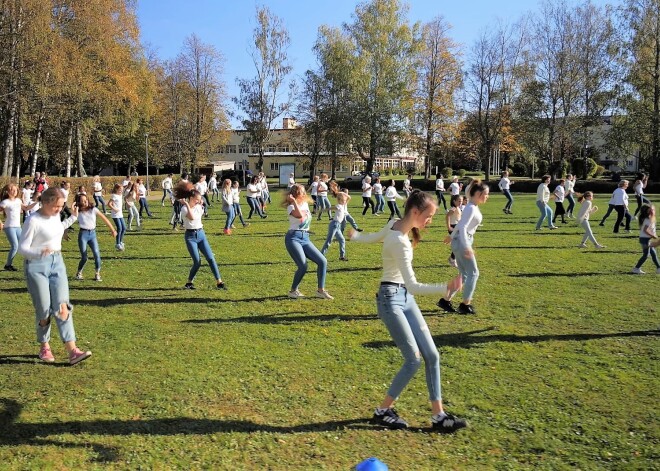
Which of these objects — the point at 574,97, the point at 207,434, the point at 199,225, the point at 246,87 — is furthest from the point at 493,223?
the point at 246,87

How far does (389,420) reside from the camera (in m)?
4.81

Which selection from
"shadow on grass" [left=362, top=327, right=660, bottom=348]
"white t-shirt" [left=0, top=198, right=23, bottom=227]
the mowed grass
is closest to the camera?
the mowed grass

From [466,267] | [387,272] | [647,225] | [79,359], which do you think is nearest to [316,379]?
[387,272]

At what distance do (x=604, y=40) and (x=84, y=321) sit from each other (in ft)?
172

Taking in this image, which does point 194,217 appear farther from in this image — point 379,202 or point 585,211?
point 379,202

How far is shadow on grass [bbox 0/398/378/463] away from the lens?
4563 millimetres

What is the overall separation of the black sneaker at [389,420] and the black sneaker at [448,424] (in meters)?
0.27

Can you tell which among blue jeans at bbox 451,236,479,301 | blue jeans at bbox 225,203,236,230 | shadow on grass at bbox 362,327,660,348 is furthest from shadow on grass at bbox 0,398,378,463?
blue jeans at bbox 225,203,236,230

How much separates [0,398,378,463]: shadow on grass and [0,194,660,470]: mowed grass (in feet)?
0.06

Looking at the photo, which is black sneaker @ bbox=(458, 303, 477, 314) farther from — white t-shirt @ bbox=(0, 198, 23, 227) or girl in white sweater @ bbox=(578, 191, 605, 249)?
white t-shirt @ bbox=(0, 198, 23, 227)

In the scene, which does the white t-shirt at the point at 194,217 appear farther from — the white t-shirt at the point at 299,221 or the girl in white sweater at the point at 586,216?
the girl in white sweater at the point at 586,216

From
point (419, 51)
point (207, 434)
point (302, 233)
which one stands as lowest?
point (207, 434)

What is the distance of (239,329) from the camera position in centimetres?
763

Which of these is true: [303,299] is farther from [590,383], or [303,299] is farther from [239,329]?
[590,383]
